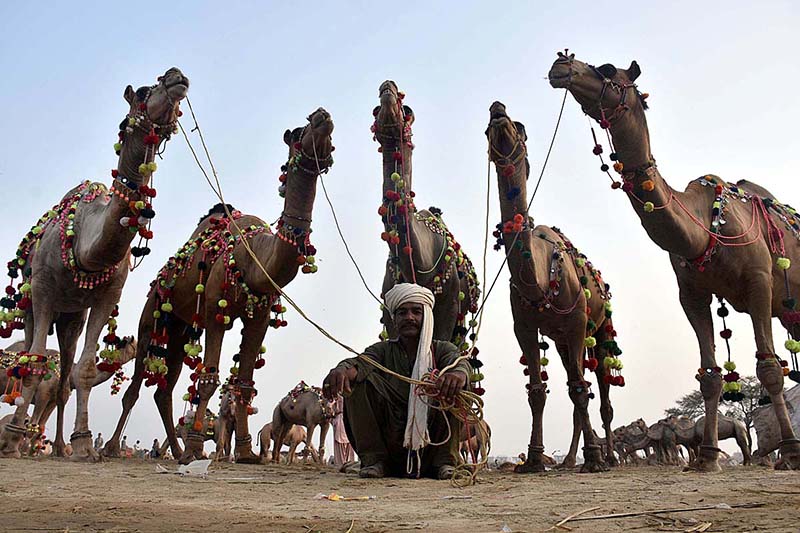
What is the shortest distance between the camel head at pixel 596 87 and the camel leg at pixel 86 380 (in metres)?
5.36

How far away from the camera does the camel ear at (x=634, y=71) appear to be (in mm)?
6758

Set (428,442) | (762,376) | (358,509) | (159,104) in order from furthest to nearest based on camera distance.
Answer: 1. (159,104)
2. (762,376)
3. (428,442)
4. (358,509)

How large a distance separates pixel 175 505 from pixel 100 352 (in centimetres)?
508

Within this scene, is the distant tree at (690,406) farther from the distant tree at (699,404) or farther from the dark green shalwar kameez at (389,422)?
the dark green shalwar kameez at (389,422)

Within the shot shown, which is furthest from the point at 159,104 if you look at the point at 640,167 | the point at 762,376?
the point at 762,376

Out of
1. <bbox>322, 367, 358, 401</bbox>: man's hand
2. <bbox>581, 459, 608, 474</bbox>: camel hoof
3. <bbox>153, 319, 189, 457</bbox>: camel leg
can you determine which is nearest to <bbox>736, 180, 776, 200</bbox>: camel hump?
<bbox>581, 459, 608, 474</bbox>: camel hoof

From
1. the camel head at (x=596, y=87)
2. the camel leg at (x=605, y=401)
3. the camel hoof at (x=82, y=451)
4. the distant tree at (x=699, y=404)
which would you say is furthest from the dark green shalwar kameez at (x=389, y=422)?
the distant tree at (x=699, y=404)

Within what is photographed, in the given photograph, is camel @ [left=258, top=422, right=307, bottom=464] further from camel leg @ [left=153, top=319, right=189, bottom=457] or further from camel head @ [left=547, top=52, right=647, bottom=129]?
camel head @ [left=547, top=52, right=647, bottom=129]

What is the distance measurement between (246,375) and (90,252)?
88.2 inches

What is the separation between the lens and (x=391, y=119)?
24.4 ft

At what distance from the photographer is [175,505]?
136 inches

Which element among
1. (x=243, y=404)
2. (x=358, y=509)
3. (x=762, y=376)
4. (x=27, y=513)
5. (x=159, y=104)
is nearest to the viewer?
(x=27, y=513)

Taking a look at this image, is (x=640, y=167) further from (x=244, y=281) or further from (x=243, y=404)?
(x=243, y=404)

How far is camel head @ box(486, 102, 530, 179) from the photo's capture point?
23.7ft
